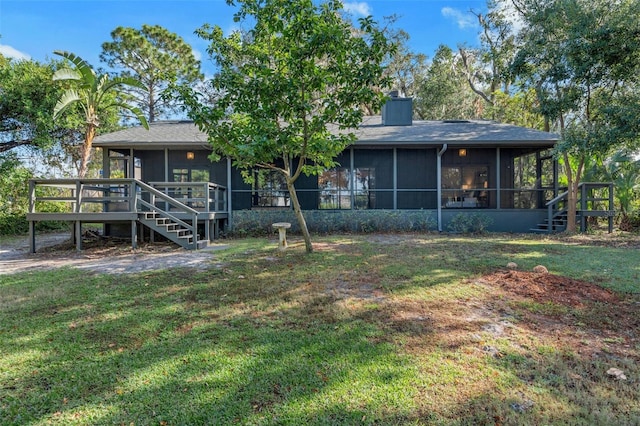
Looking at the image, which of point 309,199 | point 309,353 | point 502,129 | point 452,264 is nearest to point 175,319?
point 309,353

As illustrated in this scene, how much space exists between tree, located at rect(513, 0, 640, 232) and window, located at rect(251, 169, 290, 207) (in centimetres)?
865

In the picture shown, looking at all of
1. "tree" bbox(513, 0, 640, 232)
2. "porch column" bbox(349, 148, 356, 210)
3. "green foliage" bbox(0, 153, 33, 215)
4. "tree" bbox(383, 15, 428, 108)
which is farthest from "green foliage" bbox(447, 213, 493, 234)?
"green foliage" bbox(0, 153, 33, 215)

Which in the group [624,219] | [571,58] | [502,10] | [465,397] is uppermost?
[502,10]

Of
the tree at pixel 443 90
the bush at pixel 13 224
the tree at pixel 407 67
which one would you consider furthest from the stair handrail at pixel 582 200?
the bush at pixel 13 224

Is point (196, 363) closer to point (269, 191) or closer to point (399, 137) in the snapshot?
point (269, 191)

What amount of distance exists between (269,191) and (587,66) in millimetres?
10297

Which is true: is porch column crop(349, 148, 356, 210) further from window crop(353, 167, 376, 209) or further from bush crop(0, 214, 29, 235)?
bush crop(0, 214, 29, 235)

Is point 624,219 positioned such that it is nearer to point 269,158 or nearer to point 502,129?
point 502,129

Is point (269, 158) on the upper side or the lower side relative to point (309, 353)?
upper

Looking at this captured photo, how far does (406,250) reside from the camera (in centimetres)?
760

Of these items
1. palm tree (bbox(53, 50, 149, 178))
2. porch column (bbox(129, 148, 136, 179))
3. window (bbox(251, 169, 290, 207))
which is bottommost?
window (bbox(251, 169, 290, 207))

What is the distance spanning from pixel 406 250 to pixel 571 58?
708 cm

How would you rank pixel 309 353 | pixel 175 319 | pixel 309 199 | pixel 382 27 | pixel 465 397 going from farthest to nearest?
pixel 382 27, pixel 309 199, pixel 175 319, pixel 309 353, pixel 465 397

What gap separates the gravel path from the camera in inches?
245
